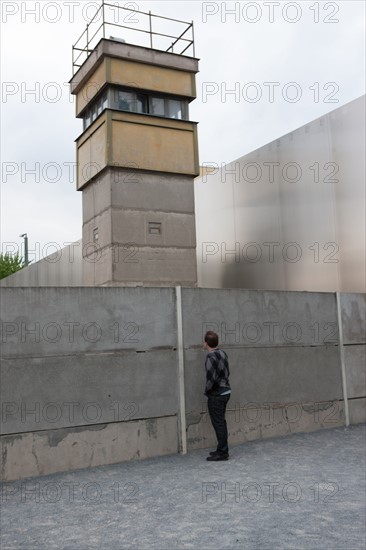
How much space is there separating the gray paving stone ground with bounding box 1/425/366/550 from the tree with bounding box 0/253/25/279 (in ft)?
125

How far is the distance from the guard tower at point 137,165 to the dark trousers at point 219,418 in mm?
5680

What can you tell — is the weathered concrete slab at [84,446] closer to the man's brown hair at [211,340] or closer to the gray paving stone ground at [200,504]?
the gray paving stone ground at [200,504]

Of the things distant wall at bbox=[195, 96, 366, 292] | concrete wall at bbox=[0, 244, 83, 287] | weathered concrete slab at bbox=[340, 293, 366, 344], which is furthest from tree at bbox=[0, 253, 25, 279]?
weathered concrete slab at bbox=[340, 293, 366, 344]

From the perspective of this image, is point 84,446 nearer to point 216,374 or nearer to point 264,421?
point 216,374

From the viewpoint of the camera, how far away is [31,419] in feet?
21.4

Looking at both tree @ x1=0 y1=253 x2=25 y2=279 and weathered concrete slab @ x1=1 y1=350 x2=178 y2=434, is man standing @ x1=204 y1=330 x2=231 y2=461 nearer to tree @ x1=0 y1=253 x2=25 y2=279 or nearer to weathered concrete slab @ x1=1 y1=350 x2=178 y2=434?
weathered concrete slab @ x1=1 y1=350 x2=178 y2=434

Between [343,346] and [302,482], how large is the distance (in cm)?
410

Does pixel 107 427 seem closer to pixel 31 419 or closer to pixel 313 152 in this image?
pixel 31 419

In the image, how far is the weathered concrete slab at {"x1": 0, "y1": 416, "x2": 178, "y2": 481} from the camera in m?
6.40

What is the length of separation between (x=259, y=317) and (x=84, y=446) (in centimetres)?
349

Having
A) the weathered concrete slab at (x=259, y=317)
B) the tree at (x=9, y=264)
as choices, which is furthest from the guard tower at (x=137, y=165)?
the tree at (x=9, y=264)

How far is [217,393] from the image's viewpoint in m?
7.15

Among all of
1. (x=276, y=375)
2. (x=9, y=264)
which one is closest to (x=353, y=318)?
(x=276, y=375)

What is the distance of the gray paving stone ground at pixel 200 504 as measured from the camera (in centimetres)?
433
